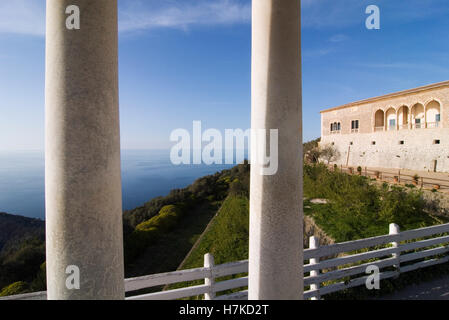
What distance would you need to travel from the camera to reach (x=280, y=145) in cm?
237

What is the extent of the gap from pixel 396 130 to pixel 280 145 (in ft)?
111

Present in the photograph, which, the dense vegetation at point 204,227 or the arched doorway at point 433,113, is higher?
the arched doorway at point 433,113

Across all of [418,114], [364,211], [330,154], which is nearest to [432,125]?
[418,114]

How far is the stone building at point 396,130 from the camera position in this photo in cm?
2406

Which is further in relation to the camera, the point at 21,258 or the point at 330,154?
the point at 330,154

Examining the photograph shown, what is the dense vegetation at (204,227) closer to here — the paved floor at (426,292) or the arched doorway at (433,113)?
the paved floor at (426,292)

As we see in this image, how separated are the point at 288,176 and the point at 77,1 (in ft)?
7.90

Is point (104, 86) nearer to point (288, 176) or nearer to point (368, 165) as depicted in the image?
point (288, 176)

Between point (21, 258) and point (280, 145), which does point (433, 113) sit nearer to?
point (280, 145)

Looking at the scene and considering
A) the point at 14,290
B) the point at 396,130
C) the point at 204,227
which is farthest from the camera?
the point at 396,130

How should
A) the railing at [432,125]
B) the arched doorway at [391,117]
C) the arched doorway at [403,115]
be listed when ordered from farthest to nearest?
the arched doorway at [391,117] → the arched doorway at [403,115] → the railing at [432,125]

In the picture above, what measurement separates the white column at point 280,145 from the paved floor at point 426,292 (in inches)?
155

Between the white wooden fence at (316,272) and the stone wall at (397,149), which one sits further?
the stone wall at (397,149)

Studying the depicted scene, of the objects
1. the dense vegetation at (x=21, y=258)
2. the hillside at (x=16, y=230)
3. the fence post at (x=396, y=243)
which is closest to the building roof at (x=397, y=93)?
the fence post at (x=396, y=243)
